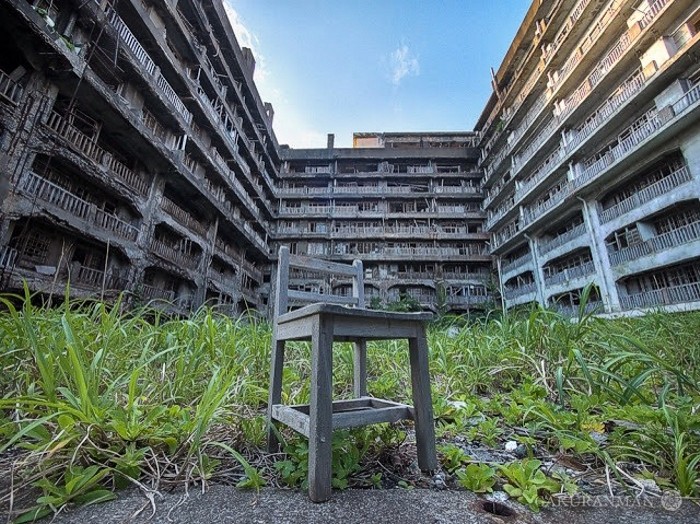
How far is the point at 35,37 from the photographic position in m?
6.94

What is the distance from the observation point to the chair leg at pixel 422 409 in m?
1.37

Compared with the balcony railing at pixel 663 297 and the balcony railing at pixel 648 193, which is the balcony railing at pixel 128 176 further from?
the balcony railing at pixel 648 193

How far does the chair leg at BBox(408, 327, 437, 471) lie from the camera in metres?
1.37

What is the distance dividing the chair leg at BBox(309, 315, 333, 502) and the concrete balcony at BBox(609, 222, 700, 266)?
569 inches

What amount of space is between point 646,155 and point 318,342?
16.1 metres

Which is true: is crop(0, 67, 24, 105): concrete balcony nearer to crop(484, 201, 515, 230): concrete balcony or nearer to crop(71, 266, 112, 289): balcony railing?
crop(71, 266, 112, 289): balcony railing

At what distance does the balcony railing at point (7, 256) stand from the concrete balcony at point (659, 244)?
19.3m

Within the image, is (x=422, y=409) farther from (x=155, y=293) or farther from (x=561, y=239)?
(x=561, y=239)

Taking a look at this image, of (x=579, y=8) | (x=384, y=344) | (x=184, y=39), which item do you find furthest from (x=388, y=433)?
(x=579, y=8)

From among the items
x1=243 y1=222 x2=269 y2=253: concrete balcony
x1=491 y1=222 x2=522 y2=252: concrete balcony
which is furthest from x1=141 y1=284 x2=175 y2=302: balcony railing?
x1=491 y1=222 x2=522 y2=252: concrete balcony

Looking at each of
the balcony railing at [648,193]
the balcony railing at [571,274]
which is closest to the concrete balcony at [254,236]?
the balcony railing at [571,274]

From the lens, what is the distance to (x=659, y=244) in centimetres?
1134

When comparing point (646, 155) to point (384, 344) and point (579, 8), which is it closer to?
point (579, 8)

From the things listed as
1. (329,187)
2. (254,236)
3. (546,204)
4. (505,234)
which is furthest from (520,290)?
(254,236)
